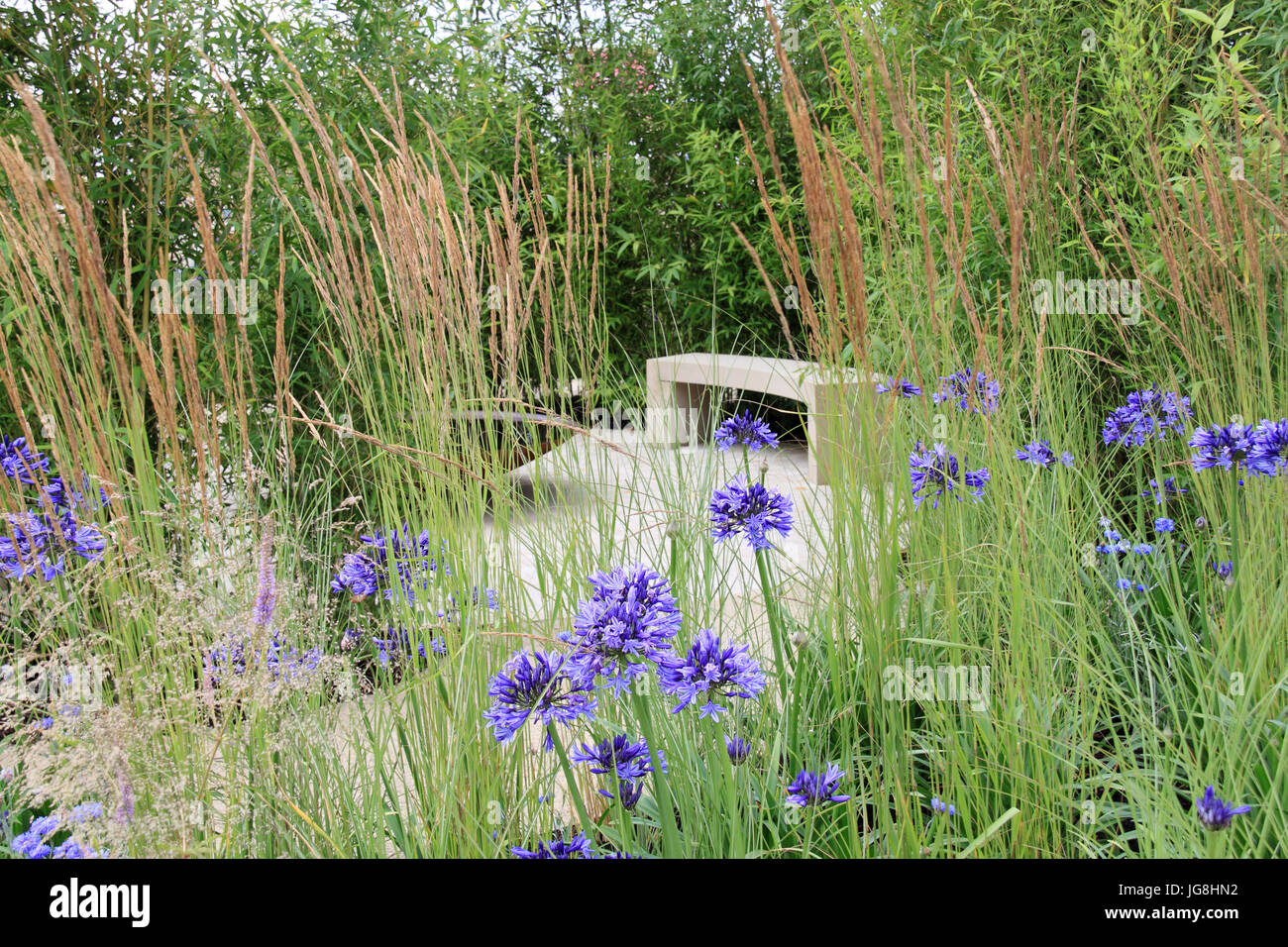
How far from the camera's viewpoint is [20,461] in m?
1.47

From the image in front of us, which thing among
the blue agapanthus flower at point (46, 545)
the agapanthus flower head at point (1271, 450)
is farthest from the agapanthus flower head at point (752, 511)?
the blue agapanthus flower at point (46, 545)

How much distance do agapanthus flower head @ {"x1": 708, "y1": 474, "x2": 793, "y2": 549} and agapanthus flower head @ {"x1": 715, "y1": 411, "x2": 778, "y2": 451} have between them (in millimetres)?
431

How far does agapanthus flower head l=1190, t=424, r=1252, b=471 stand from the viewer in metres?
1.37

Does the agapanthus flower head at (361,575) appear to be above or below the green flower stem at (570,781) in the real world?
above

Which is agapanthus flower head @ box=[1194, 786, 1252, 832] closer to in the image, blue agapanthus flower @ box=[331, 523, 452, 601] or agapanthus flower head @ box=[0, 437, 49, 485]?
blue agapanthus flower @ box=[331, 523, 452, 601]

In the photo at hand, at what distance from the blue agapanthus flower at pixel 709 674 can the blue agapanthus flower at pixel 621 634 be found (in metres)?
0.04

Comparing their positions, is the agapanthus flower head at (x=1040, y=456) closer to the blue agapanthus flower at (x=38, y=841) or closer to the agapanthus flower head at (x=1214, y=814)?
the agapanthus flower head at (x=1214, y=814)

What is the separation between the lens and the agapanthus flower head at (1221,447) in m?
1.37

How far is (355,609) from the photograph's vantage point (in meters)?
1.87

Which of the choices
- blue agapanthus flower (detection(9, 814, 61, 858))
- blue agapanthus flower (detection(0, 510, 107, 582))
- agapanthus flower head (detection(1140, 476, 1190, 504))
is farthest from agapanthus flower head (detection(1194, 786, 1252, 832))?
blue agapanthus flower (detection(0, 510, 107, 582))

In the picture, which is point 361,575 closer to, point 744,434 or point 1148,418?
point 744,434
